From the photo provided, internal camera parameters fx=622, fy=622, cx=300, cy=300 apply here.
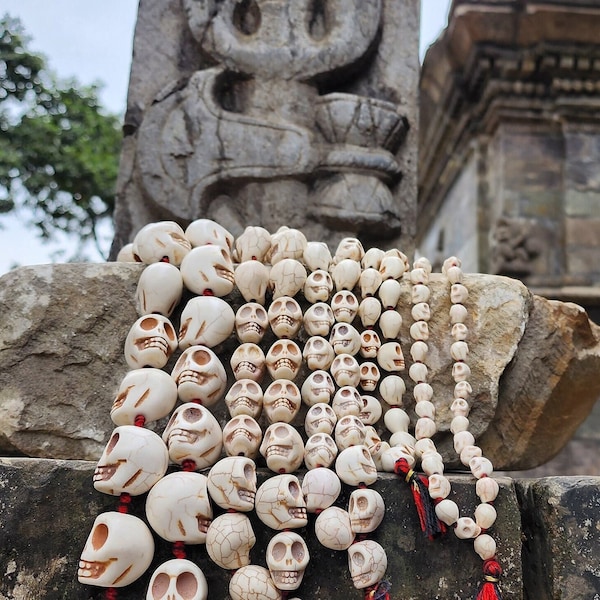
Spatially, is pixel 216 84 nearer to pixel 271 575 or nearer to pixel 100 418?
pixel 100 418

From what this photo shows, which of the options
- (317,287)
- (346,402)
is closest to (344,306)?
(317,287)

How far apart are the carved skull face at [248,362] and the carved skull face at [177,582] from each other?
9.6 inches

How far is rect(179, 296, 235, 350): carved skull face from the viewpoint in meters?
0.84

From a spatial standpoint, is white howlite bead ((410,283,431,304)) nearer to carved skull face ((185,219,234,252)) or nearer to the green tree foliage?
carved skull face ((185,219,234,252))

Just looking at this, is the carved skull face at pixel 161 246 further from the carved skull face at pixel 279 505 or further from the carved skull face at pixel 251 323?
the carved skull face at pixel 279 505

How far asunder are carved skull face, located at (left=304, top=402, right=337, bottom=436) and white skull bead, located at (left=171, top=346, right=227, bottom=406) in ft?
0.40

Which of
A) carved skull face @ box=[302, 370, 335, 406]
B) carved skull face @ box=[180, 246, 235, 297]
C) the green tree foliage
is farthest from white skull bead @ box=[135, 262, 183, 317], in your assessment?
the green tree foliage

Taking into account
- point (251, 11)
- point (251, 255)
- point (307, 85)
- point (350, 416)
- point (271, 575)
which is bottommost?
point (271, 575)

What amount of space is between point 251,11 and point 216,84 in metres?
0.25

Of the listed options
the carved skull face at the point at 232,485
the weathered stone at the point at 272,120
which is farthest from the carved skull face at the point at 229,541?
the weathered stone at the point at 272,120

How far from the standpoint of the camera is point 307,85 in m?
1.37

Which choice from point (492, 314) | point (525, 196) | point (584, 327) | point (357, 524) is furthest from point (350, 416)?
point (525, 196)

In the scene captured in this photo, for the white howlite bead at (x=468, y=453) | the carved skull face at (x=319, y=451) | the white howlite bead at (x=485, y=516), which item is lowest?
the white howlite bead at (x=485, y=516)

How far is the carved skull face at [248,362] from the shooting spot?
2.76ft
